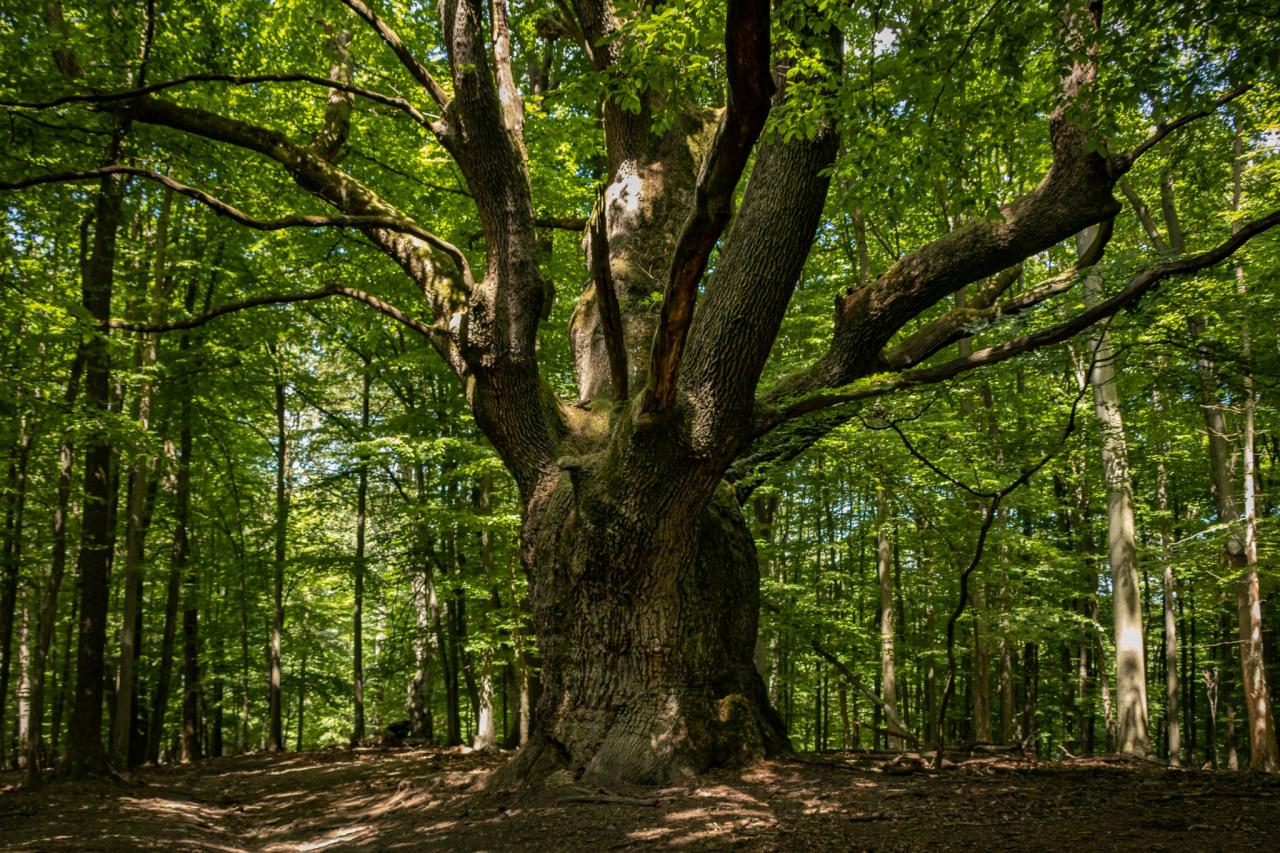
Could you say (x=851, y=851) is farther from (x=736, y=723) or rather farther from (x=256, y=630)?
(x=256, y=630)

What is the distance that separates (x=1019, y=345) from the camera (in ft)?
15.9

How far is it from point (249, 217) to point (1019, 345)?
5469mm

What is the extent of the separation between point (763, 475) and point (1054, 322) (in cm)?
278

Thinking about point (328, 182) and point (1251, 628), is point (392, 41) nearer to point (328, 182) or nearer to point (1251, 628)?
point (328, 182)

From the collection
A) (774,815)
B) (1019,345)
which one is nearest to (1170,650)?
(1019,345)

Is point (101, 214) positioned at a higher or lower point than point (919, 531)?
higher

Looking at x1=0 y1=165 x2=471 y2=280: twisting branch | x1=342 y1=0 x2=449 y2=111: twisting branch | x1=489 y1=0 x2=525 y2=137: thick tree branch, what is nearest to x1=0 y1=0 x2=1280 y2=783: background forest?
x1=0 y1=165 x2=471 y2=280: twisting branch

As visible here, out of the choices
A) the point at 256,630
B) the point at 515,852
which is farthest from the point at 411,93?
the point at 256,630

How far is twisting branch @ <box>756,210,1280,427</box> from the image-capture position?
14.1 feet

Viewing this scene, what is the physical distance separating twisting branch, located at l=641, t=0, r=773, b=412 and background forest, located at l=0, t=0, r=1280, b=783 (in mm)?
1362

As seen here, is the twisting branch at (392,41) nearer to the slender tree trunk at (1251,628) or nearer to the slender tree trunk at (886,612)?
the slender tree trunk at (886,612)

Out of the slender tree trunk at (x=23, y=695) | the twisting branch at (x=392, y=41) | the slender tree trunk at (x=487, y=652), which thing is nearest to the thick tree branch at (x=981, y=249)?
the twisting branch at (x=392, y=41)

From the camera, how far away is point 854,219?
43.3 feet

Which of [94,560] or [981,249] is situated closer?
[981,249]
